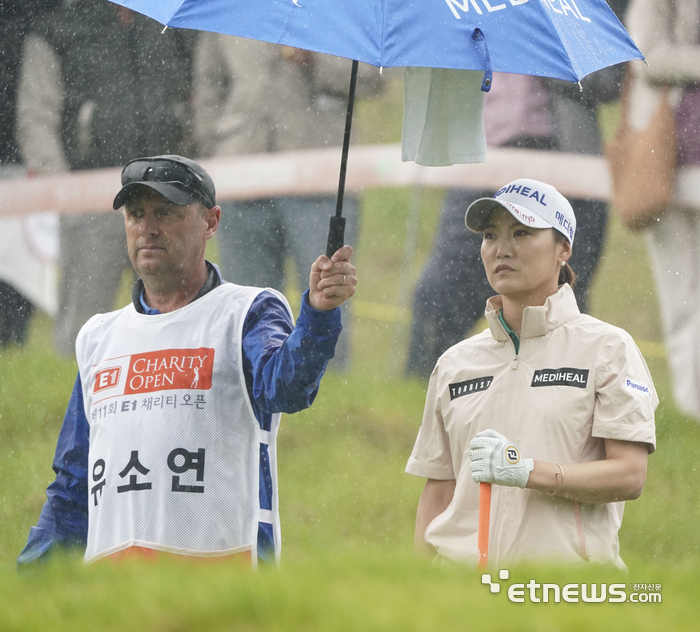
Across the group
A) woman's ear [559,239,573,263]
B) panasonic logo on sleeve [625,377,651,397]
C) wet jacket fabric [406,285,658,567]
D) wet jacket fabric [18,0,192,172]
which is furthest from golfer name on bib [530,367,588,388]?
wet jacket fabric [18,0,192,172]

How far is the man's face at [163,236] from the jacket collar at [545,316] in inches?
38.4

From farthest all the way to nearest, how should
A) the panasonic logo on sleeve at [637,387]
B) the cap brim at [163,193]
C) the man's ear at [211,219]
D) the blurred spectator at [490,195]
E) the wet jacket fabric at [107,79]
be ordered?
the wet jacket fabric at [107,79], the blurred spectator at [490,195], the man's ear at [211,219], the cap brim at [163,193], the panasonic logo on sleeve at [637,387]

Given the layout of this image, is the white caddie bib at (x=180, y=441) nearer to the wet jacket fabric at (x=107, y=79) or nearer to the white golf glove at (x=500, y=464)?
the white golf glove at (x=500, y=464)

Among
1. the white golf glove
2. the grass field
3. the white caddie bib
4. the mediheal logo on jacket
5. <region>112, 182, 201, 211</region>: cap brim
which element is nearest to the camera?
the grass field

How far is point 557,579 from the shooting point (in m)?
1.97

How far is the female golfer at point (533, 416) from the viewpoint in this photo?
316 centimetres

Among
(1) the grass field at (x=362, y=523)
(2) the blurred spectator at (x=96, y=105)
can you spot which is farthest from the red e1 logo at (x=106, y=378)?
(2) the blurred spectator at (x=96, y=105)

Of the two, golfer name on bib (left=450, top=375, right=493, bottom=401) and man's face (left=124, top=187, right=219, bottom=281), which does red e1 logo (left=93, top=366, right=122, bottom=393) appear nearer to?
man's face (left=124, top=187, right=219, bottom=281)

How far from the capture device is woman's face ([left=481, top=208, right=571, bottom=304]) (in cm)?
347

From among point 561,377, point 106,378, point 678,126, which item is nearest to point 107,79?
point 678,126

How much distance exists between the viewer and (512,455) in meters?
3.11

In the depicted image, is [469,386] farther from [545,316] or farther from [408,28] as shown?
[408,28]

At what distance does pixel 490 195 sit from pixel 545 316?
3858 millimetres

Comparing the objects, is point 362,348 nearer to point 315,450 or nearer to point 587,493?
point 315,450
